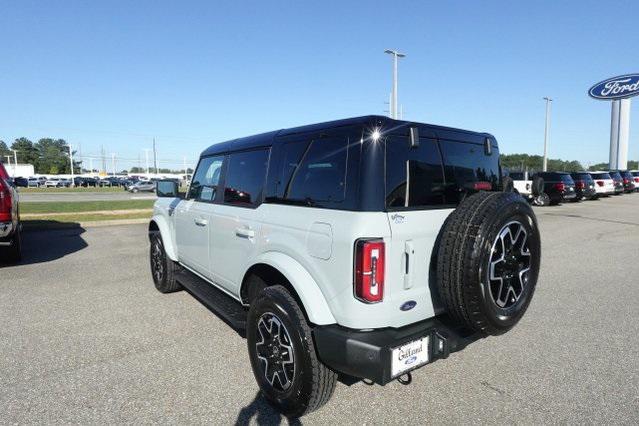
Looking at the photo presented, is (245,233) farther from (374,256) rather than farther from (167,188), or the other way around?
(167,188)

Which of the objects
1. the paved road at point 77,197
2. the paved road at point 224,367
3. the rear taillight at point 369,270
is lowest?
the paved road at point 224,367

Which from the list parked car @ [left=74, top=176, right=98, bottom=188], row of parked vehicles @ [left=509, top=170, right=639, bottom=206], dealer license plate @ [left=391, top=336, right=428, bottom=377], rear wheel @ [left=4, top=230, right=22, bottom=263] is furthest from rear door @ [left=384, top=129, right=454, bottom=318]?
parked car @ [left=74, top=176, right=98, bottom=188]

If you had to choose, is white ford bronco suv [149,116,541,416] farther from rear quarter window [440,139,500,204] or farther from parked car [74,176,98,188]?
parked car [74,176,98,188]

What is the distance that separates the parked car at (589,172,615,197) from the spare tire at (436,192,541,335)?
25.3 m

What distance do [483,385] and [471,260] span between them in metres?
1.30

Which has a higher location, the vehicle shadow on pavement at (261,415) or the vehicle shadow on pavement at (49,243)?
the vehicle shadow on pavement at (49,243)

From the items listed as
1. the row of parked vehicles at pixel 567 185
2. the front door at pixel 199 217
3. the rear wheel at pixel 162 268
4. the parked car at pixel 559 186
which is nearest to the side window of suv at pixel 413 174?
the front door at pixel 199 217

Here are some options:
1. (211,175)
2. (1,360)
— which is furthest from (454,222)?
(1,360)

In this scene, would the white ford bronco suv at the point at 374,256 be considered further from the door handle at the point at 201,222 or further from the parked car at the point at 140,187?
the parked car at the point at 140,187

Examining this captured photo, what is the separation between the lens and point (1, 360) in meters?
3.37

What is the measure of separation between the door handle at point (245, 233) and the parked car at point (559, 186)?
19.4 meters

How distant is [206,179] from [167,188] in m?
0.92

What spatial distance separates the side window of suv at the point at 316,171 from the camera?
8.11 feet

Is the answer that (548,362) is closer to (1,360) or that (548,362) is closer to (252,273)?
(252,273)
